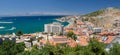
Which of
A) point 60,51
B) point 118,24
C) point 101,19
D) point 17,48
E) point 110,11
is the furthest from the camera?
point 110,11

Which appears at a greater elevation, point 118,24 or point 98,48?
point 98,48

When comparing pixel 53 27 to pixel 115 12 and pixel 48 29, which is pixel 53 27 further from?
pixel 115 12

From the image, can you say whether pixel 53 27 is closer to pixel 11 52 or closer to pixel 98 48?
pixel 11 52

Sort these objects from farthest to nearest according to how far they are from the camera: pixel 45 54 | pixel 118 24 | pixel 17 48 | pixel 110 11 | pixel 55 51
→ pixel 110 11
pixel 118 24
pixel 17 48
pixel 55 51
pixel 45 54

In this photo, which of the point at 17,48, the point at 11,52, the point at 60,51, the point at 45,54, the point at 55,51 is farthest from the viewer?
the point at 17,48

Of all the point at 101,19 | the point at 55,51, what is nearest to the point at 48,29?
the point at 101,19

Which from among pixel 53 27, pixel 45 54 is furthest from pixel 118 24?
pixel 45 54

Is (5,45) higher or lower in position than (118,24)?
higher

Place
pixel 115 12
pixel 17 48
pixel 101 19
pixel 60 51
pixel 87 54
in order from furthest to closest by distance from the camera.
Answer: pixel 115 12, pixel 101 19, pixel 17 48, pixel 60 51, pixel 87 54

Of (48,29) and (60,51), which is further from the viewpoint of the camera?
(48,29)
